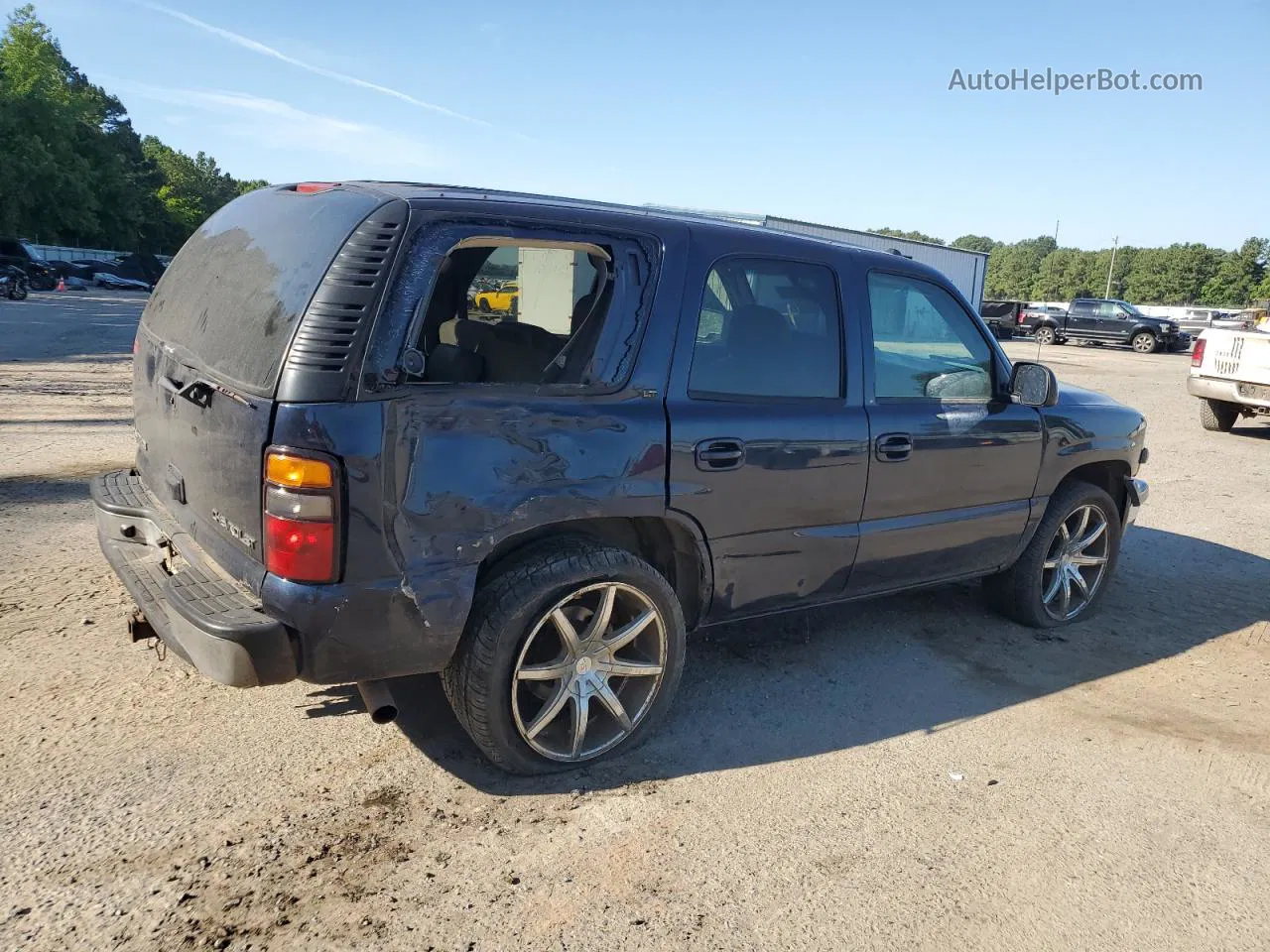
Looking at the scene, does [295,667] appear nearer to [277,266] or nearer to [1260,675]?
[277,266]

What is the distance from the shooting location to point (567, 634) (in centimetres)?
302

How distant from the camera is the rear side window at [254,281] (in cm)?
265

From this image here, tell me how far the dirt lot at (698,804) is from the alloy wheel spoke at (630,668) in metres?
0.31

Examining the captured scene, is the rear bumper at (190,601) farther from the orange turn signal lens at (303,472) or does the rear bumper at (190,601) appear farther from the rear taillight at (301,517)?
the orange turn signal lens at (303,472)

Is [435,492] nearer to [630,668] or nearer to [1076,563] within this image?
[630,668]

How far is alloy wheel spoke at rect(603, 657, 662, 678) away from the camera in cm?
316

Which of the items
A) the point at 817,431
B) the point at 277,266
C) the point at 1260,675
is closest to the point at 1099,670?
the point at 1260,675

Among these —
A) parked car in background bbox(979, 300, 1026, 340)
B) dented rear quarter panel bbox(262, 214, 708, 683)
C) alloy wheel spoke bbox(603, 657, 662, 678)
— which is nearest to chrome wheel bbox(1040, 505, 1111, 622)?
alloy wheel spoke bbox(603, 657, 662, 678)

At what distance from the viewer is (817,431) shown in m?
3.51

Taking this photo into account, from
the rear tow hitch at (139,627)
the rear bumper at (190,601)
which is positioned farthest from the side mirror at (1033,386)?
the rear tow hitch at (139,627)

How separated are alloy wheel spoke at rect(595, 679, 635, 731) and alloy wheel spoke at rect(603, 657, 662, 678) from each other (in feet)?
0.16

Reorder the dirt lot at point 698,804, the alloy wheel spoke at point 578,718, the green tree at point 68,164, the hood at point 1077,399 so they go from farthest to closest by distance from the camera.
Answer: the green tree at point 68,164 → the hood at point 1077,399 → the alloy wheel spoke at point 578,718 → the dirt lot at point 698,804

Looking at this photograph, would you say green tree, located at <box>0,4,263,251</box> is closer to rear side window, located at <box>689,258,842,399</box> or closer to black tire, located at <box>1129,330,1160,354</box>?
black tire, located at <box>1129,330,1160,354</box>

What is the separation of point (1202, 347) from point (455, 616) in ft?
40.9
